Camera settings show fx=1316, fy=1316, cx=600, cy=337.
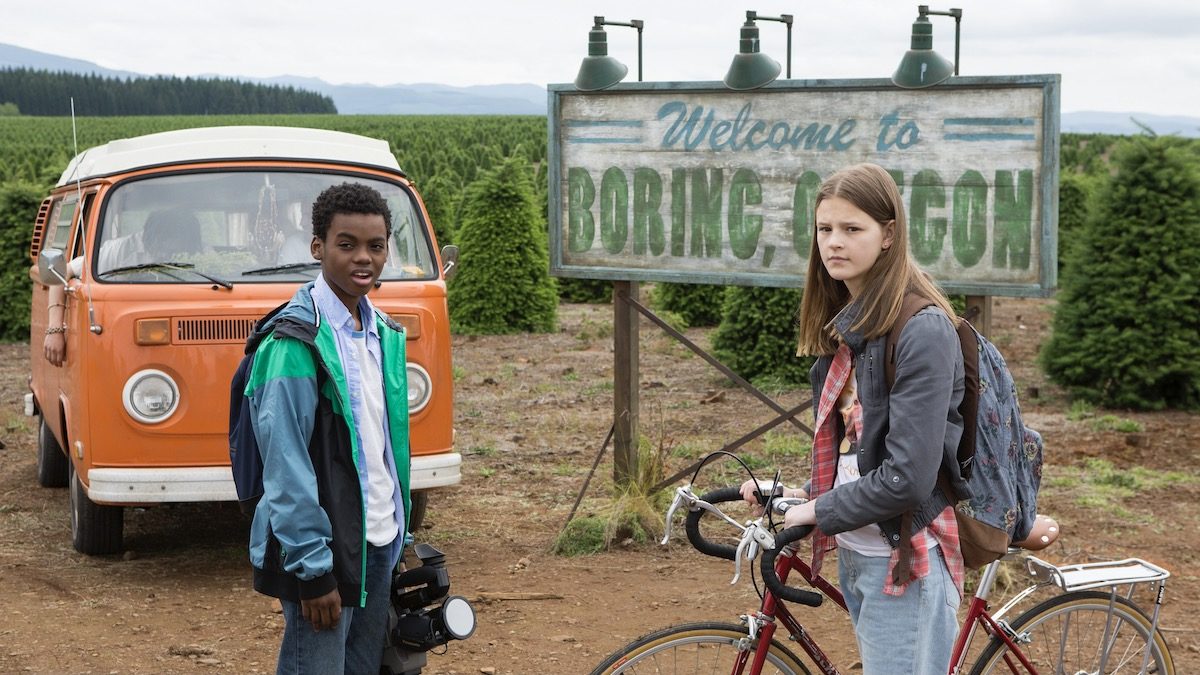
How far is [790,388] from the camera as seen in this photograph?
11102 millimetres

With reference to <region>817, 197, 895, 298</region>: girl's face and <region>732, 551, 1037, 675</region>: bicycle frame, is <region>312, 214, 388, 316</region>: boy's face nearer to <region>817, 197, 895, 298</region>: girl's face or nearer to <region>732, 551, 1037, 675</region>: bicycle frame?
<region>817, 197, 895, 298</region>: girl's face

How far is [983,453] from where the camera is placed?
2.78 meters

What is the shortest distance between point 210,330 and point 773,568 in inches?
145

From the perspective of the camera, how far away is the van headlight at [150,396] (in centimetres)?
571

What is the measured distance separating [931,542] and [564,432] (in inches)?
274

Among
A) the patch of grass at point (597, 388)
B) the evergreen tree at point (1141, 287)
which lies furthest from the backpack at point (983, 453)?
the patch of grass at point (597, 388)

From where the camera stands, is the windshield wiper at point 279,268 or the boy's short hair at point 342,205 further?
the windshield wiper at point 279,268

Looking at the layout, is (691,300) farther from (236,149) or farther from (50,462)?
(236,149)

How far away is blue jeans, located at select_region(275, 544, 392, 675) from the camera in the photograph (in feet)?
9.78

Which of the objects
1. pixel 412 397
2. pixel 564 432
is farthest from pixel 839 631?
pixel 564 432

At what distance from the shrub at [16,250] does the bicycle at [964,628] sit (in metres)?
13.3

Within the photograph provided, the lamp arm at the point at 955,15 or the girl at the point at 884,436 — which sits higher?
the lamp arm at the point at 955,15

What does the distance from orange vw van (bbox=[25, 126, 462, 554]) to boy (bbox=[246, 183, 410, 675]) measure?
9.13ft

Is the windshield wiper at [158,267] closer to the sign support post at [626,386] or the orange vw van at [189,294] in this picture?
the orange vw van at [189,294]
